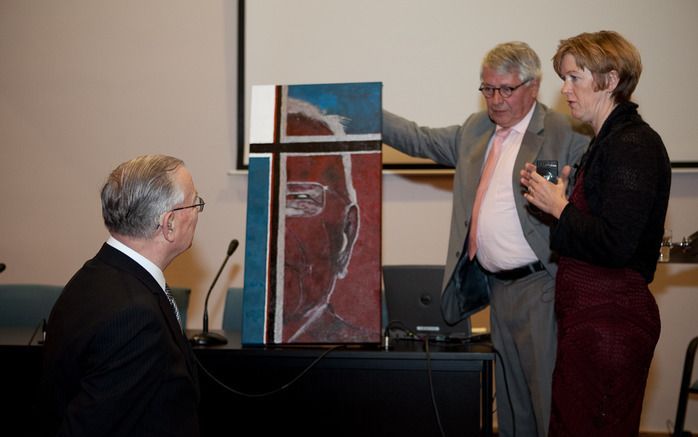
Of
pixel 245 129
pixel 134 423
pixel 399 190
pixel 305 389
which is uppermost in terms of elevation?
pixel 245 129

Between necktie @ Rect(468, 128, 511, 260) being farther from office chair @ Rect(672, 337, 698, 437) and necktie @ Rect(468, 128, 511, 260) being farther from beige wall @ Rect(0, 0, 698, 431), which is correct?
office chair @ Rect(672, 337, 698, 437)

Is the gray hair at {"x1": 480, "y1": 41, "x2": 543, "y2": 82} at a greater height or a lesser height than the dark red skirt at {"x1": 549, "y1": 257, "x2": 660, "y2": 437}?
greater

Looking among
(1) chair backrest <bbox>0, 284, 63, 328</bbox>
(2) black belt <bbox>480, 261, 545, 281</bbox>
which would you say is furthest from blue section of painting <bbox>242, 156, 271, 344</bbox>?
(1) chair backrest <bbox>0, 284, 63, 328</bbox>

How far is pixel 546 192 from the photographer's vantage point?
2375 mm

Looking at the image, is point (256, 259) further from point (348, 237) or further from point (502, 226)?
point (502, 226)

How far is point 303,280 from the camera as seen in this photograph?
9.58 ft

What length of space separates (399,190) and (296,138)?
5.02 feet

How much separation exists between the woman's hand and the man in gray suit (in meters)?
0.35

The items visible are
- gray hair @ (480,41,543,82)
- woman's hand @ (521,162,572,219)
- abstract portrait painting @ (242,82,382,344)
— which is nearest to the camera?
woman's hand @ (521,162,572,219)

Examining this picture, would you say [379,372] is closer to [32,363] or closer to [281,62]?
[32,363]

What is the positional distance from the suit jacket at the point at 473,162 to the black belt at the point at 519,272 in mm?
51

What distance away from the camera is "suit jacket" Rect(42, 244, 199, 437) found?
1.66 m

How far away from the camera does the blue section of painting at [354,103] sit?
303 cm

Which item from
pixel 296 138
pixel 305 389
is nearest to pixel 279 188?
pixel 296 138
